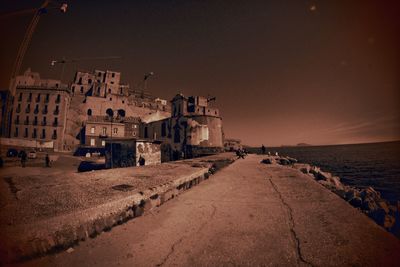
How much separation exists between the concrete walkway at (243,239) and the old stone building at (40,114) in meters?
47.9

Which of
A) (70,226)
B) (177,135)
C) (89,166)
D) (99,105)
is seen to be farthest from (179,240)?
(99,105)

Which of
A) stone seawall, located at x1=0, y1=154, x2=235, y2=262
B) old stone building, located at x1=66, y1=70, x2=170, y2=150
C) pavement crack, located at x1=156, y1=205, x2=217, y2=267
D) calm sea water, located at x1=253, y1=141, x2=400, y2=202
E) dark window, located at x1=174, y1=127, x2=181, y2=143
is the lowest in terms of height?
calm sea water, located at x1=253, y1=141, x2=400, y2=202

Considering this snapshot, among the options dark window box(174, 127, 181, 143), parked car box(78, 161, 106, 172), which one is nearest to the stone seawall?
parked car box(78, 161, 106, 172)

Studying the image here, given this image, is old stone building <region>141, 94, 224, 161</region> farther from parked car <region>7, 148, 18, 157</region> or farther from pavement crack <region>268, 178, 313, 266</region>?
pavement crack <region>268, 178, 313, 266</region>

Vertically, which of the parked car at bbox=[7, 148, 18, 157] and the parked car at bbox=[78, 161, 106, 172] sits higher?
the parked car at bbox=[7, 148, 18, 157]

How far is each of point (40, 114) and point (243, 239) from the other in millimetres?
54338

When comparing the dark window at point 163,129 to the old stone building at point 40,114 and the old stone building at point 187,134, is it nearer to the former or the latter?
the old stone building at point 187,134

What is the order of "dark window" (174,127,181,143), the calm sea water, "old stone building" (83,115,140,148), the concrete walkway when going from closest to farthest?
the concrete walkway
the calm sea water
"dark window" (174,127,181,143)
"old stone building" (83,115,140,148)

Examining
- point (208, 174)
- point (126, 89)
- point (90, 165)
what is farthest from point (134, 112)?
point (208, 174)

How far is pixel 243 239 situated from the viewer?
9.81 ft

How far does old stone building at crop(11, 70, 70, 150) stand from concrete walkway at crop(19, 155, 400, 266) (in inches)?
1887

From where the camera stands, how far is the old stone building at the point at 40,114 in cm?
4003

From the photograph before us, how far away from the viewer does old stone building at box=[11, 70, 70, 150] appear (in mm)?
40031

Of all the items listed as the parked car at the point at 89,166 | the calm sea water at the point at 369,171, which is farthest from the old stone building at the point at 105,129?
the calm sea water at the point at 369,171
